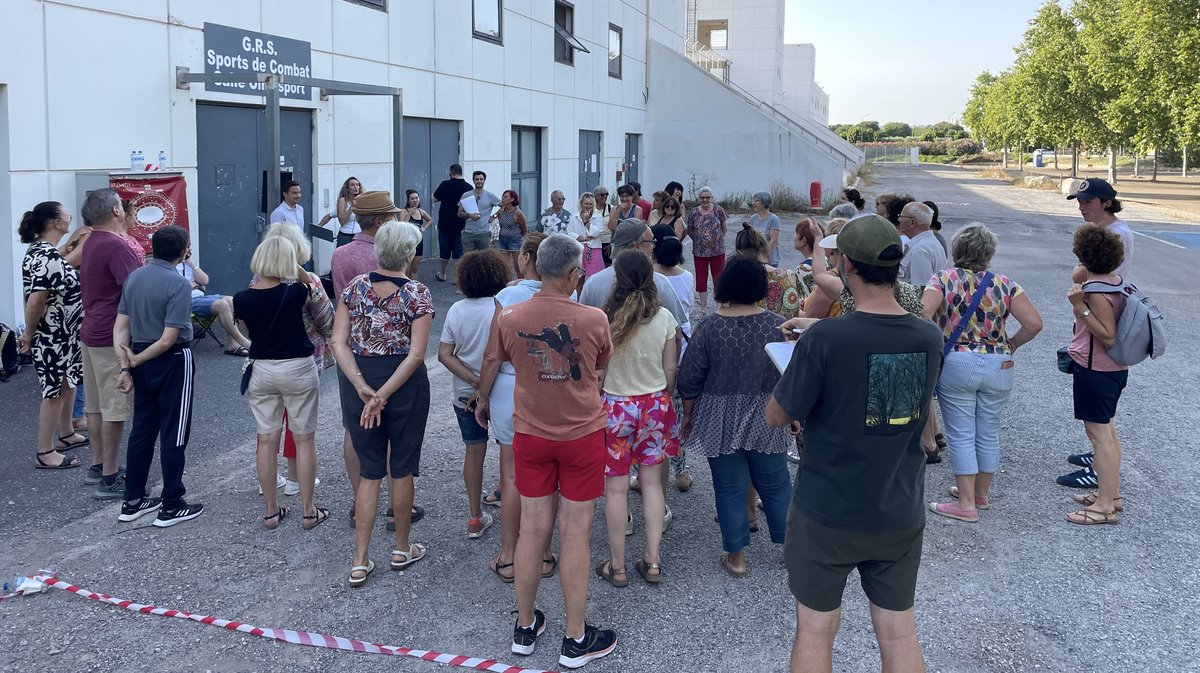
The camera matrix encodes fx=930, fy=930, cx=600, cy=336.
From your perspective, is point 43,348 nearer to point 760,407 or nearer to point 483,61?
point 760,407

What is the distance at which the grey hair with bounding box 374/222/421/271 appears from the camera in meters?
4.41

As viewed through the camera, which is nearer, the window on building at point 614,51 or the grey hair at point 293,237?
the grey hair at point 293,237

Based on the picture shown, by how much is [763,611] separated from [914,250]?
3191 mm

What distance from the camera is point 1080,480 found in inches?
237

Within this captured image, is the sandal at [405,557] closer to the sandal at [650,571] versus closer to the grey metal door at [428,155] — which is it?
the sandal at [650,571]

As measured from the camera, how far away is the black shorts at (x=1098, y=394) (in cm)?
537

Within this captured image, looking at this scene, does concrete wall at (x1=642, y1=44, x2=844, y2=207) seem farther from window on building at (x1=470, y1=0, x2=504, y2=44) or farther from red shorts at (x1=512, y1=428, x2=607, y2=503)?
red shorts at (x1=512, y1=428, x2=607, y2=503)

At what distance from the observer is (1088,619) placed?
4.29 meters

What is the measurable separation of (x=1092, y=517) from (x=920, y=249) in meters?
2.07

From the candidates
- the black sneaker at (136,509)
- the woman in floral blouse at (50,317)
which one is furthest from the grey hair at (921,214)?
the woman in floral blouse at (50,317)

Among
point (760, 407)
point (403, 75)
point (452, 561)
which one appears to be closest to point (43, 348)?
point (452, 561)

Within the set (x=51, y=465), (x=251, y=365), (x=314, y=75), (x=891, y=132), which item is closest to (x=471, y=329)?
(x=251, y=365)

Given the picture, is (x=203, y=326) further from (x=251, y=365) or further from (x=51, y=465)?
(x=251, y=365)

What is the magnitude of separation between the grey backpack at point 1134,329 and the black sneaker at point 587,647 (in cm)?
347
